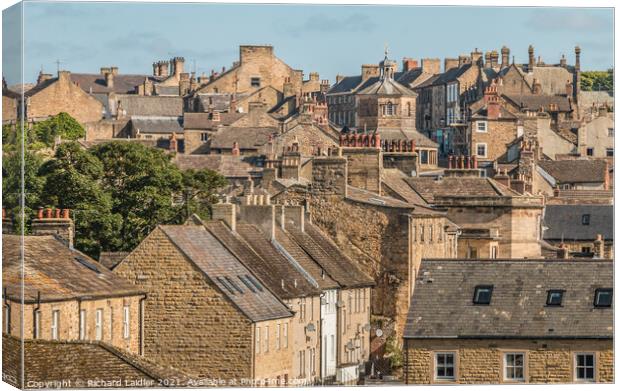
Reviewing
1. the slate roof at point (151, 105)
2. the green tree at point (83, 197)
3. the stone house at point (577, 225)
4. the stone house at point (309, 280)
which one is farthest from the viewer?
the slate roof at point (151, 105)

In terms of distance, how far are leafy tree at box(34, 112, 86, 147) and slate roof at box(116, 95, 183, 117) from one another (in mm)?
19035

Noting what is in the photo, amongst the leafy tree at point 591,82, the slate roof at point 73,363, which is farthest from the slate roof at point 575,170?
the slate roof at point 73,363

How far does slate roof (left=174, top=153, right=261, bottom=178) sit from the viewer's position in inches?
4144

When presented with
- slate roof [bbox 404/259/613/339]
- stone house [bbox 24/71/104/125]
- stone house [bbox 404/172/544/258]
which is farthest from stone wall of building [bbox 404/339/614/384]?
stone house [bbox 24/71/104/125]

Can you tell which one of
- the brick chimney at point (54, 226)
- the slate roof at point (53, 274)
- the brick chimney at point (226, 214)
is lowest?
the slate roof at point (53, 274)

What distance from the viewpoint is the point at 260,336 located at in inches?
2040

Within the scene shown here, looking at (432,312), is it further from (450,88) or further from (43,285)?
(450,88)

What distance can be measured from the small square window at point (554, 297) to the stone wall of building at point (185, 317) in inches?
262

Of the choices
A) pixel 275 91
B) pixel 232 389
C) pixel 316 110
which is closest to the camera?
pixel 232 389

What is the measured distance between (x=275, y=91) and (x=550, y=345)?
352 feet

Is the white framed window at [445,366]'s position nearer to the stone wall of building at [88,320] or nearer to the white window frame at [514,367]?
the white window frame at [514,367]

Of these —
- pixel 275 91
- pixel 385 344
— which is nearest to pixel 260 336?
pixel 385 344

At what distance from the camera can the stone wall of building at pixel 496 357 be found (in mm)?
46656

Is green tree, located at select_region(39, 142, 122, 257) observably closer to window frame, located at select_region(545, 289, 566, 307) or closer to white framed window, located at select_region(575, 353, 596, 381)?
window frame, located at select_region(545, 289, 566, 307)
